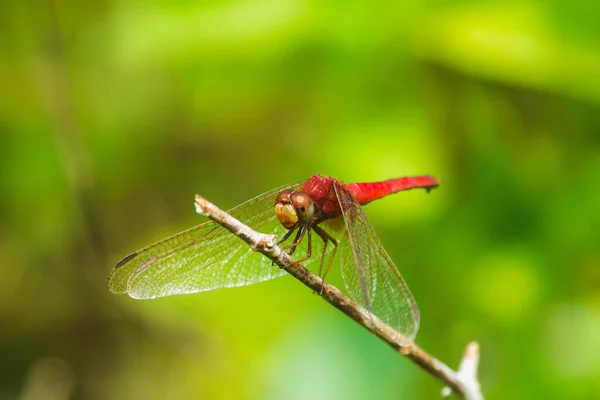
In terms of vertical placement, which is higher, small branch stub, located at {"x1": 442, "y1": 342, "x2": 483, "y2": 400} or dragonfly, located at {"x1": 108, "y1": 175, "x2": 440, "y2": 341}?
dragonfly, located at {"x1": 108, "y1": 175, "x2": 440, "y2": 341}

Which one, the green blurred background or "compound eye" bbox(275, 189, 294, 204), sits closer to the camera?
"compound eye" bbox(275, 189, 294, 204)

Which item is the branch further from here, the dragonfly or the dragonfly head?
the dragonfly head

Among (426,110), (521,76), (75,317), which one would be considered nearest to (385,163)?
(426,110)

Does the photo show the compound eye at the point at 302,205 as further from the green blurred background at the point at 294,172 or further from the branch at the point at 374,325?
the green blurred background at the point at 294,172

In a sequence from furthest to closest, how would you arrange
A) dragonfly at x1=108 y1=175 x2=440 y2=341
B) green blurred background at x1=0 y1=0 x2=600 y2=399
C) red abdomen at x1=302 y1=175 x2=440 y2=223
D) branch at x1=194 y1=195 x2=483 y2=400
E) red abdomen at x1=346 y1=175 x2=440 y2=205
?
green blurred background at x1=0 y1=0 x2=600 y2=399
red abdomen at x1=346 y1=175 x2=440 y2=205
red abdomen at x1=302 y1=175 x2=440 y2=223
dragonfly at x1=108 y1=175 x2=440 y2=341
branch at x1=194 y1=195 x2=483 y2=400

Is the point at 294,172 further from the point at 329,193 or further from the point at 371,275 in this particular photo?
the point at 371,275

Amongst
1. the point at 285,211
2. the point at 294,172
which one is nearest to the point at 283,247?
the point at 285,211

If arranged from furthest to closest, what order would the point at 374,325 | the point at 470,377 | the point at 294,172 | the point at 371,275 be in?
the point at 294,172 → the point at 371,275 → the point at 470,377 → the point at 374,325

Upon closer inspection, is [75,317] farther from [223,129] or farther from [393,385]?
[393,385]

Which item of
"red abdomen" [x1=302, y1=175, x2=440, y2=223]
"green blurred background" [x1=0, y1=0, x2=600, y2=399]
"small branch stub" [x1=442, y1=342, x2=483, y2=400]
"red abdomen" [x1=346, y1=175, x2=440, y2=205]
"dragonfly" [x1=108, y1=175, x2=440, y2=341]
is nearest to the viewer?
"small branch stub" [x1=442, y1=342, x2=483, y2=400]

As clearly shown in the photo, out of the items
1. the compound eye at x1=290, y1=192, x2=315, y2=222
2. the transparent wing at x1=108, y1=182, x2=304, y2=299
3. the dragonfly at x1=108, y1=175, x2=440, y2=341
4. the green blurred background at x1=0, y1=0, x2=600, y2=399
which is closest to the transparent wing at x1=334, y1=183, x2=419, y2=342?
the dragonfly at x1=108, y1=175, x2=440, y2=341
